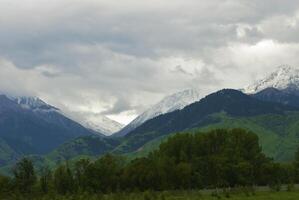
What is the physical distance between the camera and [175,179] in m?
178

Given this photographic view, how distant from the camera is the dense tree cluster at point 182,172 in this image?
178 meters

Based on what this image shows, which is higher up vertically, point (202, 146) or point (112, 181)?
point (202, 146)

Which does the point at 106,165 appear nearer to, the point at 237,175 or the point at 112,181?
the point at 112,181

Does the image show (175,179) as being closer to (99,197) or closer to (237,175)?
(237,175)

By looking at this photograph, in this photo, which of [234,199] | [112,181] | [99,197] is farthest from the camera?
[112,181]

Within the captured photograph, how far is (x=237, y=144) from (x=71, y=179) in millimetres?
61737

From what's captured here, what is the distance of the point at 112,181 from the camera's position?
19025 centimetres

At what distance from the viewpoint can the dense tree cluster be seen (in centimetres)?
17825

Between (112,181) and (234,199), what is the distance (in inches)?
3807

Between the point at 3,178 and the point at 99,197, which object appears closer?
the point at 99,197

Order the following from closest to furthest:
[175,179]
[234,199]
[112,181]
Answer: [234,199]
[175,179]
[112,181]

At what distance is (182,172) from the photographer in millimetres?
175875

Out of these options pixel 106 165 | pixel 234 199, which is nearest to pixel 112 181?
pixel 106 165

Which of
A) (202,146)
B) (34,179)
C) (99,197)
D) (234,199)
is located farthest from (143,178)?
(234,199)
